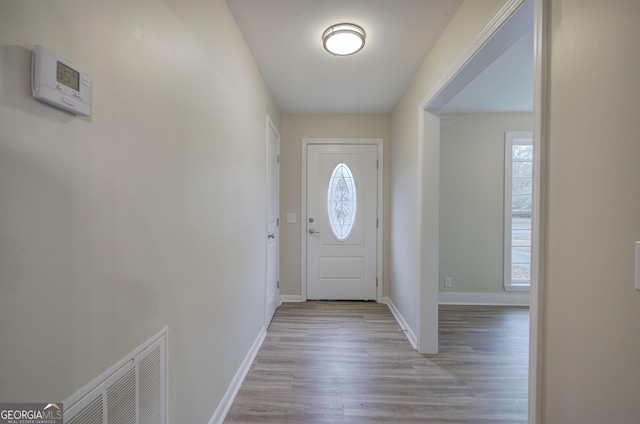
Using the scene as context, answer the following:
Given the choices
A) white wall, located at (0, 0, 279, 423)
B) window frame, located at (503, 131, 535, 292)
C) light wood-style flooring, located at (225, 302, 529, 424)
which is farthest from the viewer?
window frame, located at (503, 131, 535, 292)

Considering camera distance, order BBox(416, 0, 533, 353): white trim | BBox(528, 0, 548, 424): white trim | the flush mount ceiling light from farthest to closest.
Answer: BBox(416, 0, 533, 353): white trim, the flush mount ceiling light, BBox(528, 0, 548, 424): white trim

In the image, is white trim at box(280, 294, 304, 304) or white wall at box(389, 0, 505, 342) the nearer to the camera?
white wall at box(389, 0, 505, 342)

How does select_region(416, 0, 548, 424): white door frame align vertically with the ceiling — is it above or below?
below

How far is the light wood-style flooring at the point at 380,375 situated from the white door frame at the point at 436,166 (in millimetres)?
345

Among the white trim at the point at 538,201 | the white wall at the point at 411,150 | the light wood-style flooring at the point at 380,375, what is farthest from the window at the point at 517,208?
the white trim at the point at 538,201

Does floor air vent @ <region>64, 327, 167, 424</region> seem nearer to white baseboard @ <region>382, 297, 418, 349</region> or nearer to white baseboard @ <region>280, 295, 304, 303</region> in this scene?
white baseboard @ <region>382, 297, 418, 349</region>

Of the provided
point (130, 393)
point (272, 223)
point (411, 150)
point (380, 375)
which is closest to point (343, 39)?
point (411, 150)

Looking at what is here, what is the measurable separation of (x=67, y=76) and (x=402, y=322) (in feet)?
10.1

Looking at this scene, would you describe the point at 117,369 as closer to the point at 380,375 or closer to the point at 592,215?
the point at 592,215

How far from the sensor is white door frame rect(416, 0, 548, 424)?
96 cm

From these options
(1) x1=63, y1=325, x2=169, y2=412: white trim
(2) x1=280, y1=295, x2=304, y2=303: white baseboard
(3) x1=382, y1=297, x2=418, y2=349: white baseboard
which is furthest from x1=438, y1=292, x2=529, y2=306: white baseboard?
(1) x1=63, y1=325, x2=169, y2=412: white trim

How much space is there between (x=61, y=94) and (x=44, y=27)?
0.14 m

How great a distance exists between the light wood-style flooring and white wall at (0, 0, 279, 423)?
0.47 meters

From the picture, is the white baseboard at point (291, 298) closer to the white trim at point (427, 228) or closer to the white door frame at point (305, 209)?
the white door frame at point (305, 209)
